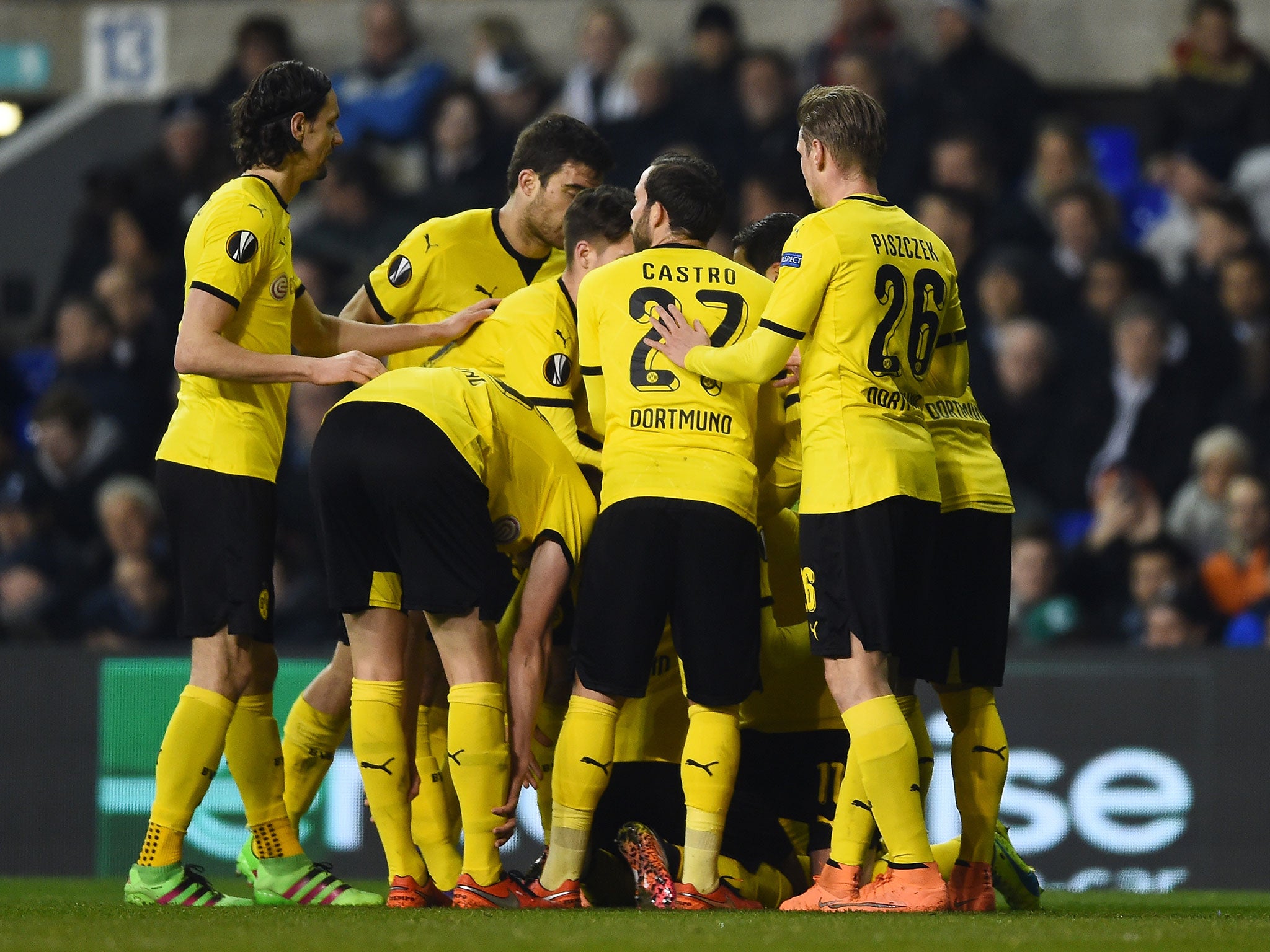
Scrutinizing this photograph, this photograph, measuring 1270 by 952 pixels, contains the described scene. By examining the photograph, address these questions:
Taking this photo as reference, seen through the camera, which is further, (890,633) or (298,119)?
(298,119)

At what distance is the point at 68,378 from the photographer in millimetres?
11547

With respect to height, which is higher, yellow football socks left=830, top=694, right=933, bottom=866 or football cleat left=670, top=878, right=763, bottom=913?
yellow football socks left=830, top=694, right=933, bottom=866

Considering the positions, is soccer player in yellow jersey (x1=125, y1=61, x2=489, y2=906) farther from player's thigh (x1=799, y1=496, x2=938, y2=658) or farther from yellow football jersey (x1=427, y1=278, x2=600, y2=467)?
player's thigh (x1=799, y1=496, x2=938, y2=658)

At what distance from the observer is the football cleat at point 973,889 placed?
564 centimetres

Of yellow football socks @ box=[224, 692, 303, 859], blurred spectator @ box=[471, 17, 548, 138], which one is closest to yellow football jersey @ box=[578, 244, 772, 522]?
yellow football socks @ box=[224, 692, 303, 859]

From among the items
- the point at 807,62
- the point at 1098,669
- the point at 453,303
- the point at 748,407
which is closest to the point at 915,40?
the point at 807,62

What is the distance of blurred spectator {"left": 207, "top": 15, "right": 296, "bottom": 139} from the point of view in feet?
40.9

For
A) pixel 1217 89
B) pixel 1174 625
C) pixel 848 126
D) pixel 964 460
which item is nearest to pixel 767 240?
pixel 848 126

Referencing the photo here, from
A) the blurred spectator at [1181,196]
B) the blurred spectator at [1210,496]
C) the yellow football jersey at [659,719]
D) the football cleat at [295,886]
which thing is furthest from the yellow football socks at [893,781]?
the blurred spectator at [1181,196]

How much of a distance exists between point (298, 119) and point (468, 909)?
2.54 meters

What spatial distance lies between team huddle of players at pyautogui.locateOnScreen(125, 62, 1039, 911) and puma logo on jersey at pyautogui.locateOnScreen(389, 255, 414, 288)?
2.18ft

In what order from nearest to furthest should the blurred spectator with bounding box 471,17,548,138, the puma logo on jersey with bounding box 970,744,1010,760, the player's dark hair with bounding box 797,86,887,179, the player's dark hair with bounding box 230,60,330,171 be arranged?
1. the player's dark hair with bounding box 797,86,887,179
2. the puma logo on jersey with bounding box 970,744,1010,760
3. the player's dark hair with bounding box 230,60,330,171
4. the blurred spectator with bounding box 471,17,548,138

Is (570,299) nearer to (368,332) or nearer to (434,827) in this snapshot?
(368,332)

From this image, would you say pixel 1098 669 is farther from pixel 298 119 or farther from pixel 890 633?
pixel 298 119
